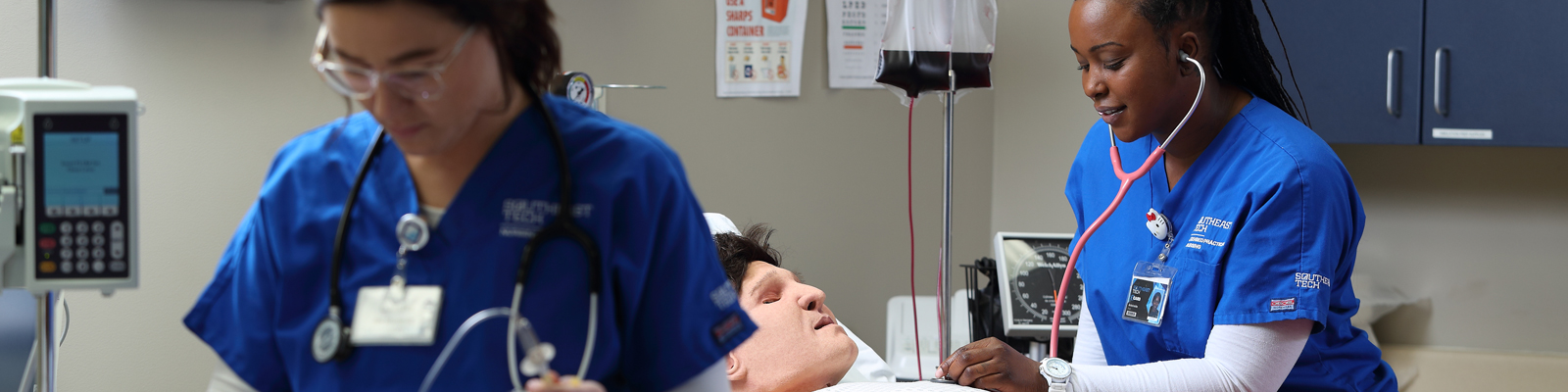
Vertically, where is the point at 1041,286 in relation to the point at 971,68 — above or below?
below

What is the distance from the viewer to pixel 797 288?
1.70 m

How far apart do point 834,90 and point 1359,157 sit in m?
1.52

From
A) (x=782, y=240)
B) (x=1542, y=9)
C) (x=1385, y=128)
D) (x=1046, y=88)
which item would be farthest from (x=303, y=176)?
(x=1542, y=9)

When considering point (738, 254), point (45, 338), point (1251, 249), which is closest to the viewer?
point (45, 338)

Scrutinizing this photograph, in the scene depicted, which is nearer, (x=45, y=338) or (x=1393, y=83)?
(x=45, y=338)

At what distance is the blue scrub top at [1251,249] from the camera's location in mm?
1244

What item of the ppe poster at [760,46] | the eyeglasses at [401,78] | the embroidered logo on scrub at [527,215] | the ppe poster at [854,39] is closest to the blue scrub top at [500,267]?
the embroidered logo on scrub at [527,215]

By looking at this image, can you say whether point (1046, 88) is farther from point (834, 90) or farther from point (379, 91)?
point (379, 91)

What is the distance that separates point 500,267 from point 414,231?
8cm

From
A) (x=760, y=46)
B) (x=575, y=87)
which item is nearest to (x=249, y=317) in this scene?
(x=575, y=87)

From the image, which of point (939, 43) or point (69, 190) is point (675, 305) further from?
point (939, 43)

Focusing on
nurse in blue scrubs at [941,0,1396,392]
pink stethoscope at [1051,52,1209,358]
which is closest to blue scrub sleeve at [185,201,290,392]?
nurse in blue scrubs at [941,0,1396,392]

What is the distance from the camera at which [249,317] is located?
2.93ft

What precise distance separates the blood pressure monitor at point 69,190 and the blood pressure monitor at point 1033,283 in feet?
4.86
